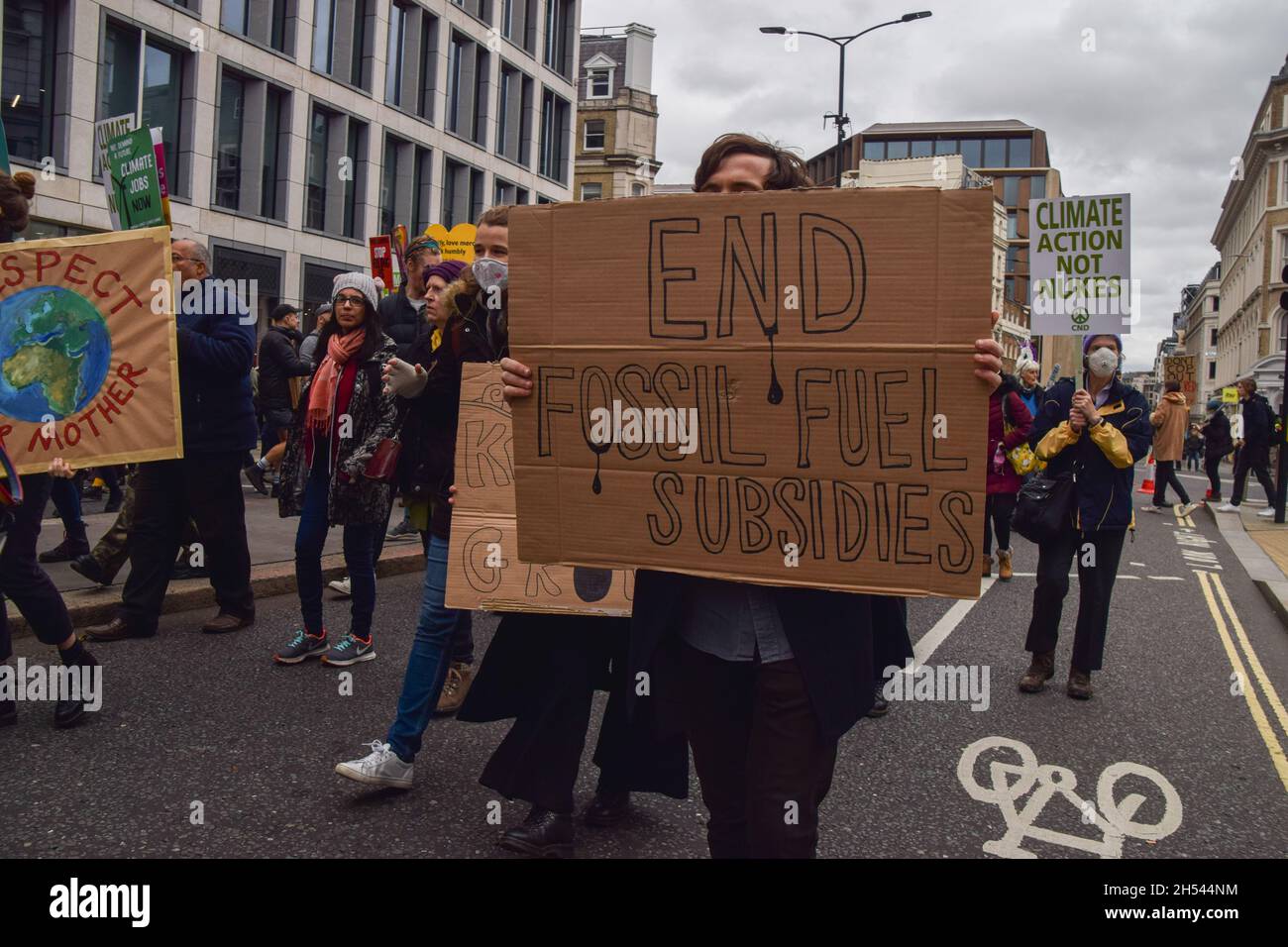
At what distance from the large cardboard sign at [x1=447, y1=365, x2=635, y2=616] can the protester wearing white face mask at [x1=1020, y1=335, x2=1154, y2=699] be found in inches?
132

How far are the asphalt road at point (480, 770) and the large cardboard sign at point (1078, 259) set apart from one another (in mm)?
2082

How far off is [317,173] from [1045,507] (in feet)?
80.0

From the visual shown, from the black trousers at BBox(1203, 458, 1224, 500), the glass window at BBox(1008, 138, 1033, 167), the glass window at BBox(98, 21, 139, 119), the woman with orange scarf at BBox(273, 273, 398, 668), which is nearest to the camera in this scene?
the woman with orange scarf at BBox(273, 273, 398, 668)

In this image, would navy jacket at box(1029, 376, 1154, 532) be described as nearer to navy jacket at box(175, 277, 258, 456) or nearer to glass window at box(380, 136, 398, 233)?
navy jacket at box(175, 277, 258, 456)

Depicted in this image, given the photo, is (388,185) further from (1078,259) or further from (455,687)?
(455,687)

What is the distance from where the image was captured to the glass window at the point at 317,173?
2620cm

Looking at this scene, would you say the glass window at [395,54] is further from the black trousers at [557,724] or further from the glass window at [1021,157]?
the glass window at [1021,157]

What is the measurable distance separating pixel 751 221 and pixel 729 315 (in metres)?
0.20

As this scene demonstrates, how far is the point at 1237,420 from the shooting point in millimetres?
24656

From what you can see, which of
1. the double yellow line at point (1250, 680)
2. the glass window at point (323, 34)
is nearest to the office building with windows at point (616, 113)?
the glass window at point (323, 34)

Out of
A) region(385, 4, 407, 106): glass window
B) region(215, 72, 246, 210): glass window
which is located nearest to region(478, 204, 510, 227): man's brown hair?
region(215, 72, 246, 210): glass window

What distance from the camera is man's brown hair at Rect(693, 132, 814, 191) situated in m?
2.49

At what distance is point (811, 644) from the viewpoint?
7.63 ft
